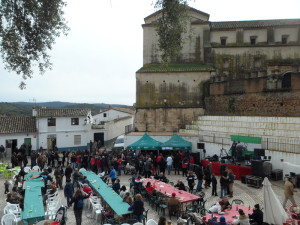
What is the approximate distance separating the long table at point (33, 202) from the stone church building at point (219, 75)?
1577cm

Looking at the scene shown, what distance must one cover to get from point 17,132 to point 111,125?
13.0m

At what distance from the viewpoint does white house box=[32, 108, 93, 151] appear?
30.8m

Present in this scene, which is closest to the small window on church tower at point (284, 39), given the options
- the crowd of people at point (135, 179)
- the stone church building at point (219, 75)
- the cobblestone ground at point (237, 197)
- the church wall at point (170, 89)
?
the stone church building at point (219, 75)

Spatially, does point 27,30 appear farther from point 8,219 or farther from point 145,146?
point 145,146

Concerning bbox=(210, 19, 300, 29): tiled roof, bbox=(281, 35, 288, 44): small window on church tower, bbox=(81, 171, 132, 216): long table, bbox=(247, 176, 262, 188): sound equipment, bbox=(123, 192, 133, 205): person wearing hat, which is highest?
bbox=(210, 19, 300, 29): tiled roof

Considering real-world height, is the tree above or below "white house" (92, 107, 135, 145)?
above

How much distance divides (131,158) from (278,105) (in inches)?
497

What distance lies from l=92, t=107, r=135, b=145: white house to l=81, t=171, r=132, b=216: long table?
52.6ft

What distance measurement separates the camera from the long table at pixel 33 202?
29.8ft

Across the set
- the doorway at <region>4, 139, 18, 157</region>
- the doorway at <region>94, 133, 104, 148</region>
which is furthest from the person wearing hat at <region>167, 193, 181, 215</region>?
the doorway at <region>94, 133, 104, 148</region>

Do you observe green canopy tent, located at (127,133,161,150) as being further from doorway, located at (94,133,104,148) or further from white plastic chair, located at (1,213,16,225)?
doorway, located at (94,133,104,148)

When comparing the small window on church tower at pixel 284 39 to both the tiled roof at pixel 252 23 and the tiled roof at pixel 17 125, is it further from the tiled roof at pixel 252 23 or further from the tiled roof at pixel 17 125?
the tiled roof at pixel 17 125

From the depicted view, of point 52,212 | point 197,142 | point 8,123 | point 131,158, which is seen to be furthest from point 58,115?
point 52,212

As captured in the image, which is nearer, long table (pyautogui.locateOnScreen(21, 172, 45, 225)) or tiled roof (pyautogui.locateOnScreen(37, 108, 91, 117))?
long table (pyautogui.locateOnScreen(21, 172, 45, 225))
